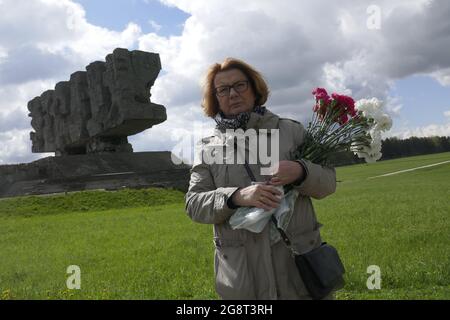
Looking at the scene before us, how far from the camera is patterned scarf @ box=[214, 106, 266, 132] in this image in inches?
96.3

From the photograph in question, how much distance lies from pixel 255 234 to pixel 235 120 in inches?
22.9

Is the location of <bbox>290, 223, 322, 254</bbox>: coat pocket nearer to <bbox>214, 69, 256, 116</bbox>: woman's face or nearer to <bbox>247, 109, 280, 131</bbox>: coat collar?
<bbox>247, 109, 280, 131</bbox>: coat collar

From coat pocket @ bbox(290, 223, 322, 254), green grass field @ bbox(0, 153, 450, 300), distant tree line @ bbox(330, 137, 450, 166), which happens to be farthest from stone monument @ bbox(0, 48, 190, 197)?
→ distant tree line @ bbox(330, 137, 450, 166)

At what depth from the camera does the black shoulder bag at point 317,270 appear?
7.39 ft

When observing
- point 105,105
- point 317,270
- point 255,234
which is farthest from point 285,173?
point 105,105

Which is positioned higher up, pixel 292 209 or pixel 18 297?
pixel 292 209

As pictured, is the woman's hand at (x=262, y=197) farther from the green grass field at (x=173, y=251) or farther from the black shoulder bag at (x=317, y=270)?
the green grass field at (x=173, y=251)

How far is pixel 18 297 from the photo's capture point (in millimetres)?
5410

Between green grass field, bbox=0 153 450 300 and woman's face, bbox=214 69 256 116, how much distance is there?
9.48ft

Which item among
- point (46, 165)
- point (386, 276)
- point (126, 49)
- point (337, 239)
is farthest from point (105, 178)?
point (386, 276)

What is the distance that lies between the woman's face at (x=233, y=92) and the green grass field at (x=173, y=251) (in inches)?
114

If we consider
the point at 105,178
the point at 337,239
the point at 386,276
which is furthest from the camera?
the point at 105,178
